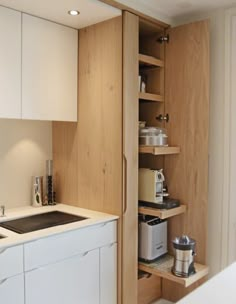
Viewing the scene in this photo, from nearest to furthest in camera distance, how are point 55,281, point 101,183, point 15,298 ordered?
point 15,298 → point 55,281 → point 101,183

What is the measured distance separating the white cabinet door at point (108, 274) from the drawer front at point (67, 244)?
6cm

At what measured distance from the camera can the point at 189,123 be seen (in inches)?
103

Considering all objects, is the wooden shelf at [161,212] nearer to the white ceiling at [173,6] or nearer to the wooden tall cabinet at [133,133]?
the wooden tall cabinet at [133,133]

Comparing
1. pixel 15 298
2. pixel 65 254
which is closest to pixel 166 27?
pixel 65 254

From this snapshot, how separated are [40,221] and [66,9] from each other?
4.68 ft

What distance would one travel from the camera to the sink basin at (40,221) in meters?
2.05

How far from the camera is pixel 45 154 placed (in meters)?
2.75

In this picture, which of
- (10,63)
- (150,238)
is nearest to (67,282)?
(150,238)

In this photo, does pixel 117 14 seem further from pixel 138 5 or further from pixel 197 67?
pixel 197 67

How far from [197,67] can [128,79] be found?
1.95 feet

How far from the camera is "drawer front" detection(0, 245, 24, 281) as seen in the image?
172cm

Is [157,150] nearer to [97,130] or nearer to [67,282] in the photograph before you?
[97,130]

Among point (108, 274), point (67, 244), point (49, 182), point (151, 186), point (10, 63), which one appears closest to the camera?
point (67, 244)

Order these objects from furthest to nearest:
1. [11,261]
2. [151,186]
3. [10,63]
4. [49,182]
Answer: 1. [49,182]
2. [151,186]
3. [10,63]
4. [11,261]
